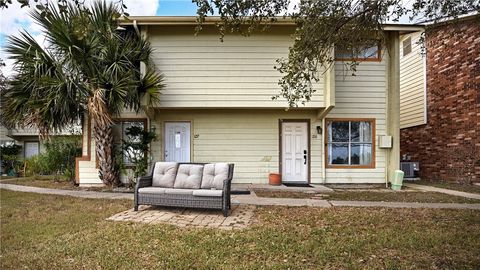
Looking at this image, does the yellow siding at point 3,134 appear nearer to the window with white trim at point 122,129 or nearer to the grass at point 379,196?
the window with white trim at point 122,129

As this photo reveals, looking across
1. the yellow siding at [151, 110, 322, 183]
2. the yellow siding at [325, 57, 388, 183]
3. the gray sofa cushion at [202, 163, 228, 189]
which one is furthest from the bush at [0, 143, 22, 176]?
the yellow siding at [325, 57, 388, 183]

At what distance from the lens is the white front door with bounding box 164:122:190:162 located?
10602 mm

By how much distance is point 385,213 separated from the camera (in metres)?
6.24

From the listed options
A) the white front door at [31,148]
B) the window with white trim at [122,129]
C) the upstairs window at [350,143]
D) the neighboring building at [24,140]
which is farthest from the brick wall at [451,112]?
the white front door at [31,148]

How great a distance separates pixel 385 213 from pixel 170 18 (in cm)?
762

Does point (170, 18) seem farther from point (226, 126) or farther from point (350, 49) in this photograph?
point (350, 49)

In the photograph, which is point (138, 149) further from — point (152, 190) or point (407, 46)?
point (407, 46)

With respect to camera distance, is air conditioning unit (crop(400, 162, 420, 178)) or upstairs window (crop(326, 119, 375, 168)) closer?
upstairs window (crop(326, 119, 375, 168))

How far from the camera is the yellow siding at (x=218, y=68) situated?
9.63 m

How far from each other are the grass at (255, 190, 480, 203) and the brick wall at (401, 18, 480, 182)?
3618 millimetres

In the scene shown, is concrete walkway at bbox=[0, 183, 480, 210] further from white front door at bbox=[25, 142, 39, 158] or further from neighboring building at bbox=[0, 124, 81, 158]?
white front door at bbox=[25, 142, 39, 158]

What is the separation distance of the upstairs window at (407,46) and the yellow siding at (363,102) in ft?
15.6

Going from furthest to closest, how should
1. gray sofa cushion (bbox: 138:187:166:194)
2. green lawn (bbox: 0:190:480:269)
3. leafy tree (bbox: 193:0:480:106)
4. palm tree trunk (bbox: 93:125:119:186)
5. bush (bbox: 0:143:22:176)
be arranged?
bush (bbox: 0:143:22:176) → palm tree trunk (bbox: 93:125:119:186) → gray sofa cushion (bbox: 138:187:166:194) → leafy tree (bbox: 193:0:480:106) → green lawn (bbox: 0:190:480:269)

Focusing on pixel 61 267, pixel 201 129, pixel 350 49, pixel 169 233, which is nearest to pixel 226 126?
pixel 201 129
